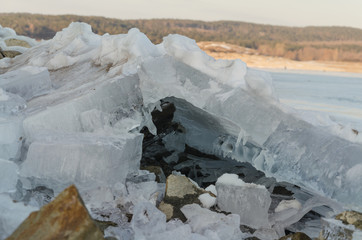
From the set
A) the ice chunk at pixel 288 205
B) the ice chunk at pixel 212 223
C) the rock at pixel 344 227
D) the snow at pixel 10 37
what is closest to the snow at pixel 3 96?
the ice chunk at pixel 212 223

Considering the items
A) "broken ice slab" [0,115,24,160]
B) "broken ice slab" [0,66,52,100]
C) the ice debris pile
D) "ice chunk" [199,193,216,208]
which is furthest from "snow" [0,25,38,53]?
"ice chunk" [199,193,216,208]

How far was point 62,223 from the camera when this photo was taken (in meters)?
1.29

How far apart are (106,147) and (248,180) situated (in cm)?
149

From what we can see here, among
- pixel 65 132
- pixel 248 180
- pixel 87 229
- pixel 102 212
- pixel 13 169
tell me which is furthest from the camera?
pixel 248 180

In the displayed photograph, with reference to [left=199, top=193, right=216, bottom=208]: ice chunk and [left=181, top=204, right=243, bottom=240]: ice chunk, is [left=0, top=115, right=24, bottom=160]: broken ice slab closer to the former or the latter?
[left=181, top=204, right=243, bottom=240]: ice chunk

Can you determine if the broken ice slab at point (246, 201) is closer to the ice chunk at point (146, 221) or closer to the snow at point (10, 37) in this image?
the ice chunk at point (146, 221)

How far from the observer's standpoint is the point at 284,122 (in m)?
2.60

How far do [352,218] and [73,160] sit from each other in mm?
1653

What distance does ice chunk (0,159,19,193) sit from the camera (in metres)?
1.99

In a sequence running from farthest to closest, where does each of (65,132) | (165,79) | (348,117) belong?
(348,117), (165,79), (65,132)

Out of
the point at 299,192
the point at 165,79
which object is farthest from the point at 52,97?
the point at 299,192

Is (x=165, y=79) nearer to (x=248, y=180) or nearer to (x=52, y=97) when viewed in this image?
(x=52, y=97)

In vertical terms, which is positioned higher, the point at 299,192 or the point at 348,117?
the point at 299,192

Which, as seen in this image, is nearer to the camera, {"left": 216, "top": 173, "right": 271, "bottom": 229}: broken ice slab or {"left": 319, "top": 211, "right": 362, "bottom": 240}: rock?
{"left": 319, "top": 211, "right": 362, "bottom": 240}: rock
